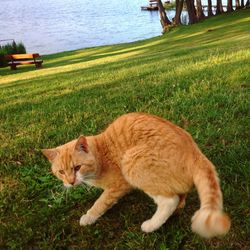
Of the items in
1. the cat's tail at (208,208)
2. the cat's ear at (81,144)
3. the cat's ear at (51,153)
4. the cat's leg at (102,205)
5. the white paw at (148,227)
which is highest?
the cat's ear at (81,144)

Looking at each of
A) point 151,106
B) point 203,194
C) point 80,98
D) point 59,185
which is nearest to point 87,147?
point 59,185

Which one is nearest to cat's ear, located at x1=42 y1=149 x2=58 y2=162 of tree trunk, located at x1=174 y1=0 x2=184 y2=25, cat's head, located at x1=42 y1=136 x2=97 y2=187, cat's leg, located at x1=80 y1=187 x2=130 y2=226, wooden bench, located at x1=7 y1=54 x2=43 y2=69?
cat's head, located at x1=42 y1=136 x2=97 y2=187

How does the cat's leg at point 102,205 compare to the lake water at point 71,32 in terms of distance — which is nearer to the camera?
the cat's leg at point 102,205

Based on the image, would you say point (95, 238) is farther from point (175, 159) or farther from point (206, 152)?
point (206, 152)

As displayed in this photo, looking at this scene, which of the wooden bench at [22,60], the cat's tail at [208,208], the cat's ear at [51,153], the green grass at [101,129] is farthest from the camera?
the wooden bench at [22,60]

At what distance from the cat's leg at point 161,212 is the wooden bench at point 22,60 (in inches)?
842

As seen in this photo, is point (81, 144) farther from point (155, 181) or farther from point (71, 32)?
point (71, 32)

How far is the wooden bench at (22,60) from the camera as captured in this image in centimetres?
2375

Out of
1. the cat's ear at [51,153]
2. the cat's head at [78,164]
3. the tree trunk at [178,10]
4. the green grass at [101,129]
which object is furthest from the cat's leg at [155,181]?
the tree trunk at [178,10]

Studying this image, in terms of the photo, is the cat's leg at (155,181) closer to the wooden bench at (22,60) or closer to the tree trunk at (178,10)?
the wooden bench at (22,60)

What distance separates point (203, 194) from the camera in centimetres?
284

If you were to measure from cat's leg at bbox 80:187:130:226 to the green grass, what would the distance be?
7 cm

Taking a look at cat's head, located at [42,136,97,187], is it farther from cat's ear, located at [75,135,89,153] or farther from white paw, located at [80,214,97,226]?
white paw, located at [80,214,97,226]

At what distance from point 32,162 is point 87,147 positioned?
130 centimetres
